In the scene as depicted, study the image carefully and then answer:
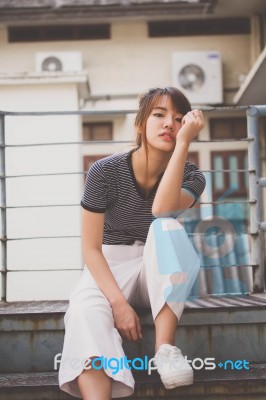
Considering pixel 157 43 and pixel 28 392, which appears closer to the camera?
pixel 28 392

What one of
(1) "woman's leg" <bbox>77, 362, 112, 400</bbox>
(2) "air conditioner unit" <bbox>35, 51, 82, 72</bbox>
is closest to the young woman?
(1) "woman's leg" <bbox>77, 362, 112, 400</bbox>

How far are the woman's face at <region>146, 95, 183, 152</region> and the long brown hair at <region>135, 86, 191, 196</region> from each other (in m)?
0.01

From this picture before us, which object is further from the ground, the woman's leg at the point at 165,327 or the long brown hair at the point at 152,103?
the long brown hair at the point at 152,103

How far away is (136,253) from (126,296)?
16 centimetres

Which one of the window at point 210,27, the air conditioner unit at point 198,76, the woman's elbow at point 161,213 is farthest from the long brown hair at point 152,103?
the window at point 210,27

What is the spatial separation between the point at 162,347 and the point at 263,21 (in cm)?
702

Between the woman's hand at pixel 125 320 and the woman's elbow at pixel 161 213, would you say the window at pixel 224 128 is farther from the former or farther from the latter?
the woman's hand at pixel 125 320

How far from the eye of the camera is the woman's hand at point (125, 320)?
5.45 ft

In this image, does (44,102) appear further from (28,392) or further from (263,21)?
(28,392)

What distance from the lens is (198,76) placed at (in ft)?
24.5

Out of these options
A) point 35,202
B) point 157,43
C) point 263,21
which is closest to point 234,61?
point 263,21

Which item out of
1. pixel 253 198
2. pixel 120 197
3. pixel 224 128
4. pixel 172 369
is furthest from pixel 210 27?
pixel 172 369

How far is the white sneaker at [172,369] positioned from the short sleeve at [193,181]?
618mm

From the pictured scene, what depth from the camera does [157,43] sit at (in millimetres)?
7848
